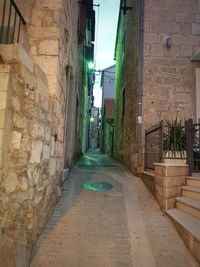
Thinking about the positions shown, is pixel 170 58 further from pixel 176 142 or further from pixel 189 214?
pixel 189 214

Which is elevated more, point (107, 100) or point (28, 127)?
point (107, 100)

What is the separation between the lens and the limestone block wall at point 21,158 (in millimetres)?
2371

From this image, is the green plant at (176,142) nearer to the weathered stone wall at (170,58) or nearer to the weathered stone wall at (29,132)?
the weathered stone wall at (170,58)

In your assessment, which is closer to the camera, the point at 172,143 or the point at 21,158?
the point at 21,158

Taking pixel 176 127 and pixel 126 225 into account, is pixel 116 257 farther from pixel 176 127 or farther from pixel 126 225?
pixel 176 127

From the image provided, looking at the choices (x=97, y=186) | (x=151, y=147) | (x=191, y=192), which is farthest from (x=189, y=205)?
(x=151, y=147)

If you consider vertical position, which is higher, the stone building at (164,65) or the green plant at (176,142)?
the stone building at (164,65)

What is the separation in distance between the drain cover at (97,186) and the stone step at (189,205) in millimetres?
1651

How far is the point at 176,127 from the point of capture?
206 inches

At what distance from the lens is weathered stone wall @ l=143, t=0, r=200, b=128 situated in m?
7.04

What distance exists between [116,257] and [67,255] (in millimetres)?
614

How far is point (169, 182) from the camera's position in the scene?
14.3ft

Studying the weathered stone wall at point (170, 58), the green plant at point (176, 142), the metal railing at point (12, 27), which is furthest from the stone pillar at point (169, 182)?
the metal railing at point (12, 27)

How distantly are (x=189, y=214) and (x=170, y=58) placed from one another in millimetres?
5027
